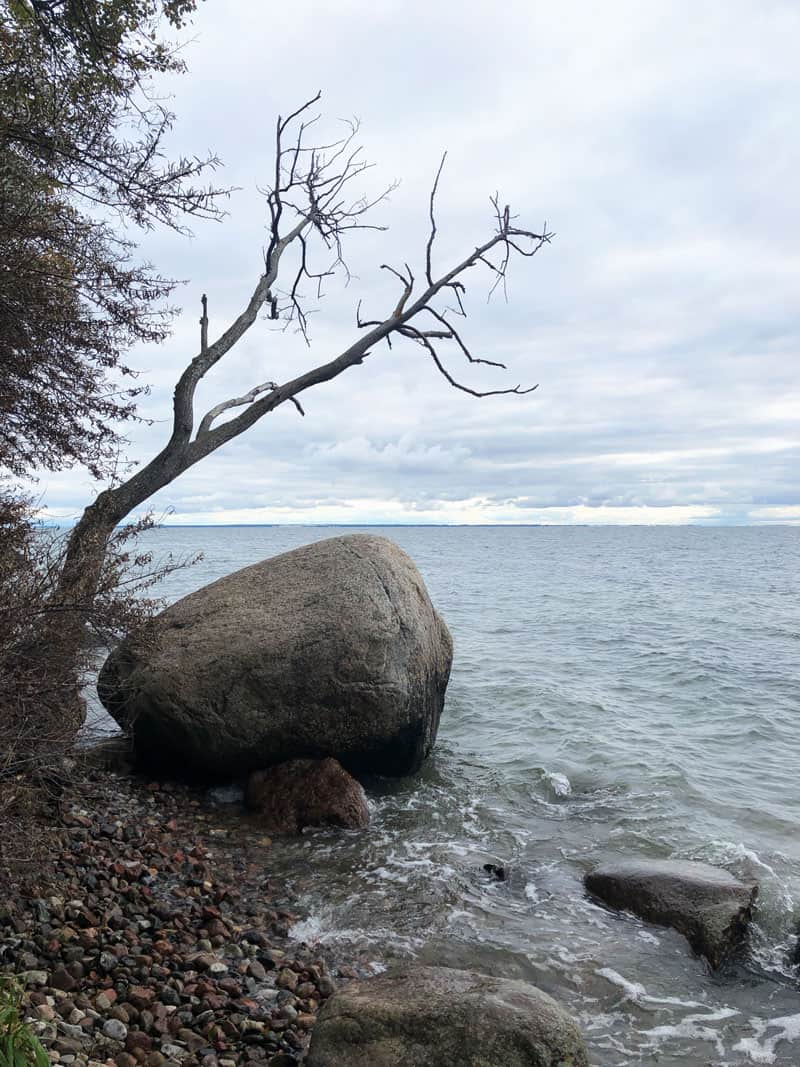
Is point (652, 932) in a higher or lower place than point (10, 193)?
lower

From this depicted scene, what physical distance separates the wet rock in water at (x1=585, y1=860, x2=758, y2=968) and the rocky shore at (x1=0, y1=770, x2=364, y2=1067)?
2.79 meters

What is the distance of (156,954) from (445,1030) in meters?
2.35

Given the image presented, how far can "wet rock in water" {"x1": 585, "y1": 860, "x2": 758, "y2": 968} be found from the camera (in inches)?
261

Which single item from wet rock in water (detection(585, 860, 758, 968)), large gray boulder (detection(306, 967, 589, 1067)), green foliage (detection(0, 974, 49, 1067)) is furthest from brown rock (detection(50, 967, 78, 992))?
wet rock in water (detection(585, 860, 758, 968))

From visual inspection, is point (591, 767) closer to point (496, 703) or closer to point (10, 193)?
point (496, 703)

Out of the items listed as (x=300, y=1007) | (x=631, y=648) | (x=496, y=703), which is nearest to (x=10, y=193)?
(x=300, y=1007)

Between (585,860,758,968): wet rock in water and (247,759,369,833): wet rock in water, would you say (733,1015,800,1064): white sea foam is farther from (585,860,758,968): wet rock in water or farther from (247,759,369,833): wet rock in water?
(247,759,369,833): wet rock in water

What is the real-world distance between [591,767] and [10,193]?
10028 millimetres

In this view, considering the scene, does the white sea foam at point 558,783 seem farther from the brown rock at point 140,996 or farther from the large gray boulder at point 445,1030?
the brown rock at point 140,996

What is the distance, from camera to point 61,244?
702 centimetres

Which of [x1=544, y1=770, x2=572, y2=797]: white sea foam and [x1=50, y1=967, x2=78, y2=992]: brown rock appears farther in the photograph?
[x1=544, y1=770, x2=572, y2=797]: white sea foam

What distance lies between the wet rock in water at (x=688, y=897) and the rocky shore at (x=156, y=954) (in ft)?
9.15

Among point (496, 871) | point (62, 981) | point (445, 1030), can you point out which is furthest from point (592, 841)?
point (62, 981)

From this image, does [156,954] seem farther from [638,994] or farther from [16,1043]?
[638,994]
